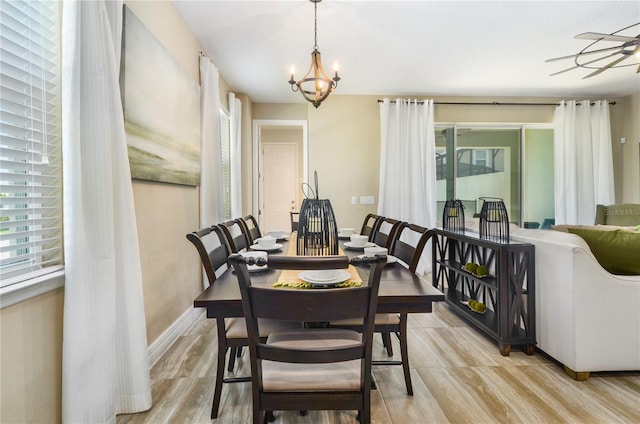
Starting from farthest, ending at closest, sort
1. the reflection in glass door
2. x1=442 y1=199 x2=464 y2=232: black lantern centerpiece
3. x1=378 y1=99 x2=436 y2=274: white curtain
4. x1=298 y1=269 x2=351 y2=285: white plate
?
the reflection in glass door → x1=378 y1=99 x2=436 y2=274: white curtain → x1=442 y1=199 x2=464 y2=232: black lantern centerpiece → x1=298 y1=269 x2=351 y2=285: white plate

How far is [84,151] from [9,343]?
777mm

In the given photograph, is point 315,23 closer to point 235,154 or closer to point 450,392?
point 235,154

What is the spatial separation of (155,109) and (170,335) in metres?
1.65

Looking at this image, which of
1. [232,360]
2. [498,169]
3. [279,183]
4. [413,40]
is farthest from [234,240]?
[498,169]

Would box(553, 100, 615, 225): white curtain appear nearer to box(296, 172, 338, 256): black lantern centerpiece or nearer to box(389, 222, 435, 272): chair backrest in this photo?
box(389, 222, 435, 272): chair backrest

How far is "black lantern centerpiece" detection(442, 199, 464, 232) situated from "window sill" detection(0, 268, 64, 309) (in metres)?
3.14

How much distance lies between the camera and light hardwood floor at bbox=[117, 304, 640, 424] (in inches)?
63.5

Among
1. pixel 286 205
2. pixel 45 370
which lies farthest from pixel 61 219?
pixel 286 205

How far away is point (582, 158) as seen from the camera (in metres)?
4.97

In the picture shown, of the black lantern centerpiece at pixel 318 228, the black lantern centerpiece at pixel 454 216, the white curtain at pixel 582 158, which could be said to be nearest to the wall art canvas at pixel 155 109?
the black lantern centerpiece at pixel 318 228

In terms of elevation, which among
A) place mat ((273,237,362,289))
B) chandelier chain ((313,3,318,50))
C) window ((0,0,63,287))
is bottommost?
place mat ((273,237,362,289))

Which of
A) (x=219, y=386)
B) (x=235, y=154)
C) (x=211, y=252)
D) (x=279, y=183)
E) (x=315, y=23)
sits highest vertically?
(x=315, y=23)

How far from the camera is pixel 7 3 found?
1.18 metres

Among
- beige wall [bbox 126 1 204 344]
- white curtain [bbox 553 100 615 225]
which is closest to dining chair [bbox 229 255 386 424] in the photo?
beige wall [bbox 126 1 204 344]
